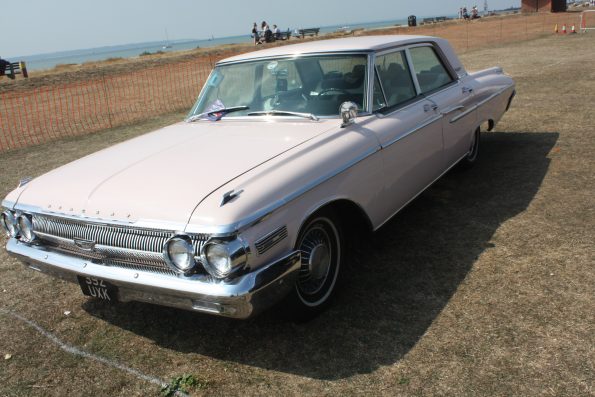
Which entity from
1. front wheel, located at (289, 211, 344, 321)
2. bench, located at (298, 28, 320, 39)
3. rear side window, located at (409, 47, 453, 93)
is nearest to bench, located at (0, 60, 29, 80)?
bench, located at (298, 28, 320, 39)

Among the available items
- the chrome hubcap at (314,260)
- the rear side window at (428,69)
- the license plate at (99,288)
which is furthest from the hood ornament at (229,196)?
the rear side window at (428,69)

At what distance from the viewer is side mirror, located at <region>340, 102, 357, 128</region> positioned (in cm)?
356

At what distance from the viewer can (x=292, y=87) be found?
4.12m

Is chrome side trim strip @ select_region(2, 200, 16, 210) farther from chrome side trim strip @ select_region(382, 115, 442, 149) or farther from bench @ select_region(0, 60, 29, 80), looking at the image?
bench @ select_region(0, 60, 29, 80)

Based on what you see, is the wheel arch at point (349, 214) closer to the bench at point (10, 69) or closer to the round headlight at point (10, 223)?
the round headlight at point (10, 223)

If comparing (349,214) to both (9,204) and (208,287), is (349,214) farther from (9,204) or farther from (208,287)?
(9,204)

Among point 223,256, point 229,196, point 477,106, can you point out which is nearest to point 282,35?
point 477,106

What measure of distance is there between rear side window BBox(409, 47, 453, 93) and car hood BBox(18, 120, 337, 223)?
4.50 feet

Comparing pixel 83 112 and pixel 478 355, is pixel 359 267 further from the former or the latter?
pixel 83 112

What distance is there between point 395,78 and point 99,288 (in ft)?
9.07

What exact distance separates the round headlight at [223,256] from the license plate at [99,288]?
66cm

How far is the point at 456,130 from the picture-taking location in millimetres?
4906

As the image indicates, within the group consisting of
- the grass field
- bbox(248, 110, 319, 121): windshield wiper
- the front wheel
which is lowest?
the grass field

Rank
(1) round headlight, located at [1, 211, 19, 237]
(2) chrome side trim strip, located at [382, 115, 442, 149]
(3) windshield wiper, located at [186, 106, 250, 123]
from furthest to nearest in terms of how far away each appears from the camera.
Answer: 1. (3) windshield wiper, located at [186, 106, 250, 123]
2. (2) chrome side trim strip, located at [382, 115, 442, 149]
3. (1) round headlight, located at [1, 211, 19, 237]
